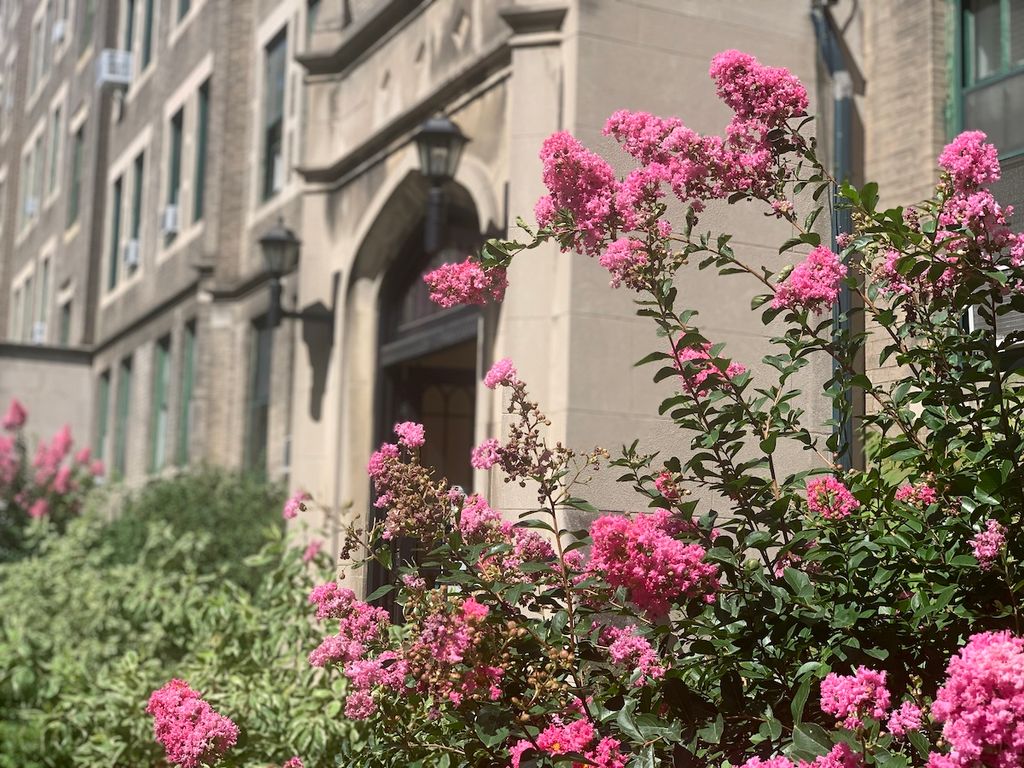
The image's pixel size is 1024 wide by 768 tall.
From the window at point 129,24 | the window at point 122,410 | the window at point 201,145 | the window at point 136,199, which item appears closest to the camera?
the window at point 201,145

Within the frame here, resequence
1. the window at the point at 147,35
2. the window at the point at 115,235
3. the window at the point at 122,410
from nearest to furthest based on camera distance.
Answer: the window at the point at 122,410
the window at the point at 147,35
the window at the point at 115,235

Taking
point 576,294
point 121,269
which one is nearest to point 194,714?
point 576,294

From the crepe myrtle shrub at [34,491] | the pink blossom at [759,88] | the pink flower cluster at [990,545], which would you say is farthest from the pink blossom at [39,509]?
the pink flower cluster at [990,545]

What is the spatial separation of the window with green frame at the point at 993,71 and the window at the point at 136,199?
18.4 metres

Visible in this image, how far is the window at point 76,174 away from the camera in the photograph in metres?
30.4

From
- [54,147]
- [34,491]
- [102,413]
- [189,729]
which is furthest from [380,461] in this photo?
[54,147]

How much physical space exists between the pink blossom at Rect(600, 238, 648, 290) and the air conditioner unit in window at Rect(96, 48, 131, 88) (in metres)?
23.6

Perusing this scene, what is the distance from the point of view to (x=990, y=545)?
348 cm

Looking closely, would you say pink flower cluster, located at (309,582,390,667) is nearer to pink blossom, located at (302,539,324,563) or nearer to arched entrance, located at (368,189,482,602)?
pink blossom, located at (302,539,324,563)

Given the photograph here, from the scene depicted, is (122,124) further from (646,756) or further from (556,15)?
(646,756)

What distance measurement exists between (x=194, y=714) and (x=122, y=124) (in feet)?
80.6

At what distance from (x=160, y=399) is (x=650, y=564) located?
66.5 feet

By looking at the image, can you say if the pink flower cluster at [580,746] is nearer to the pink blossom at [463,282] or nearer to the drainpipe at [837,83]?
the pink blossom at [463,282]

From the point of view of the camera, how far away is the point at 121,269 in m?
26.1
